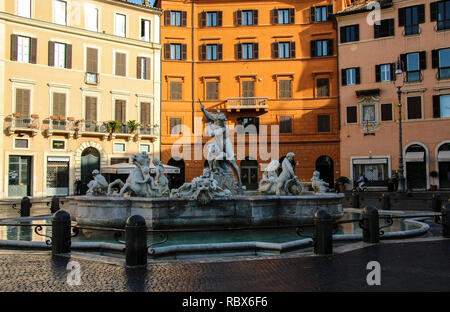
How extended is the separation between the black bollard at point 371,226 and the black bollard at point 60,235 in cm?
612

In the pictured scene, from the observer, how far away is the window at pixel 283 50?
38438 millimetres

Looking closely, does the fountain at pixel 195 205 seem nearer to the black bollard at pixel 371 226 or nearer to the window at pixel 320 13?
the black bollard at pixel 371 226

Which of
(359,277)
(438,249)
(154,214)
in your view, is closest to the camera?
(359,277)

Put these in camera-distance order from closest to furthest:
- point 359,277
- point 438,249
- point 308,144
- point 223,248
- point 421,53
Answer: point 359,277 < point 223,248 < point 438,249 < point 421,53 < point 308,144

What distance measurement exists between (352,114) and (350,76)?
3278 millimetres

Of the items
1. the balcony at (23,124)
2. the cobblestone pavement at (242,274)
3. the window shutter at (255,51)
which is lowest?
the cobblestone pavement at (242,274)

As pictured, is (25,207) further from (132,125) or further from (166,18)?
(166,18)

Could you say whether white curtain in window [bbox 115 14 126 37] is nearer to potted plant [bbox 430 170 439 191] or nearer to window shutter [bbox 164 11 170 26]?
window shutter [bbox 164 11 170 26]

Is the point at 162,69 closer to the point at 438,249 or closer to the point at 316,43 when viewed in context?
the point at 316,43

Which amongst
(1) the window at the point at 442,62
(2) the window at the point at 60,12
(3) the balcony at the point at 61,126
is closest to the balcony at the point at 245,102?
(3) the balcony at the point at 61,126

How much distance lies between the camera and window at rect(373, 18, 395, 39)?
1388 inches

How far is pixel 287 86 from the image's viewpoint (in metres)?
38.4
